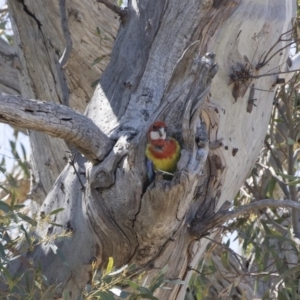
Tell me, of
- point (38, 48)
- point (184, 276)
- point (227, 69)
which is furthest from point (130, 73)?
point (38, 48)

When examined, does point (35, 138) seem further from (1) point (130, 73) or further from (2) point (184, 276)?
(2) point (184, 276)

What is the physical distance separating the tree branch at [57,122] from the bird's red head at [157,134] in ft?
0.48

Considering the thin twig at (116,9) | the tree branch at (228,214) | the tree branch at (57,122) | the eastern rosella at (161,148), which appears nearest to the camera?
the tree branch at (57,122)

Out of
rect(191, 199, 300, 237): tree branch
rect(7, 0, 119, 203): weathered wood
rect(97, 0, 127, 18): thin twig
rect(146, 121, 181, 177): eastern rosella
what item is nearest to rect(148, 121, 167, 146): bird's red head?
rect(146, 121, 181, 177): eastern rosella

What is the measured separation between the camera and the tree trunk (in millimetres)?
1929

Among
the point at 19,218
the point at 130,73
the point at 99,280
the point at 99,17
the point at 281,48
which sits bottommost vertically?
the point at 99,280

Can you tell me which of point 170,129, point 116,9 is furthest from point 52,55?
point 170,129

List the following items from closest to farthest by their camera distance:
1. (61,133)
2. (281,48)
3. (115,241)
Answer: (61,133), (115,241), (281,48)

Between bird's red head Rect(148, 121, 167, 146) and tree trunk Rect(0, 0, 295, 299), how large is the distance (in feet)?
0.08

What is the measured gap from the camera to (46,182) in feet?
10.2

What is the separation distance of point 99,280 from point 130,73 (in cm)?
74

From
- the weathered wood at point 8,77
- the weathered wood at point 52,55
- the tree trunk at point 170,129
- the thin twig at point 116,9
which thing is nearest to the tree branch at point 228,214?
the tree trunk at point 170,129

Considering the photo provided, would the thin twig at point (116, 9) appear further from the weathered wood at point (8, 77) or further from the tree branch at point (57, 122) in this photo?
the weathered wood at point (8, 77)

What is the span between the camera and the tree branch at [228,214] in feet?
6.88
